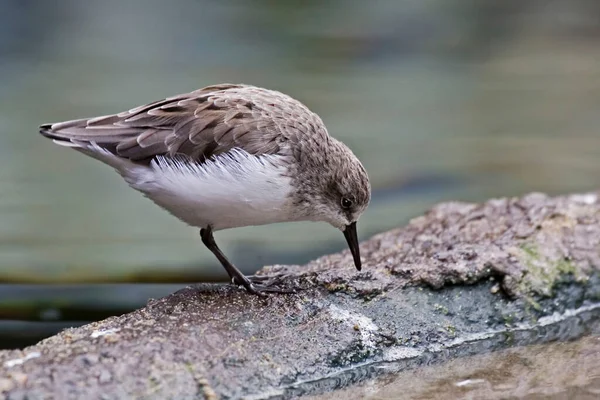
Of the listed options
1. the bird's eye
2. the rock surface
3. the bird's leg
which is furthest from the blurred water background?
the bird's eye

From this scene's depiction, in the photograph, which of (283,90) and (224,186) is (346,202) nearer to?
(224,186)

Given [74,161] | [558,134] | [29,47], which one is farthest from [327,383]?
[29,47]

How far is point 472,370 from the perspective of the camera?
18.9ft

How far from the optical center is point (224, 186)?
5.75 m

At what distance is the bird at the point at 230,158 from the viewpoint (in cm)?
582

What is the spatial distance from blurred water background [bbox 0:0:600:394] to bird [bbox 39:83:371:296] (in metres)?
1.69

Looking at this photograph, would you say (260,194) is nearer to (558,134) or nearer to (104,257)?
(104,257)

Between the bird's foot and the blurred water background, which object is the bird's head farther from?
the blurred water background

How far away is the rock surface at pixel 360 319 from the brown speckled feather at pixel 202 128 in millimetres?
952

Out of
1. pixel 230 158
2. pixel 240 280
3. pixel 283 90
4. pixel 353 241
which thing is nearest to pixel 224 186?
pixel 230 158

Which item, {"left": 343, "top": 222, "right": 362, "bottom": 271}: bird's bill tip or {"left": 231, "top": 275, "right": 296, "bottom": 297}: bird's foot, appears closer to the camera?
{"left": 231, "top": 275, "right": 296, "bottom": 297}: bird's foot

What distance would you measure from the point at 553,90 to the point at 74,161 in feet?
24.7

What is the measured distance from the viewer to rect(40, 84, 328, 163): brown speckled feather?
5934mm

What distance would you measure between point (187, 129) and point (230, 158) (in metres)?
0.39
